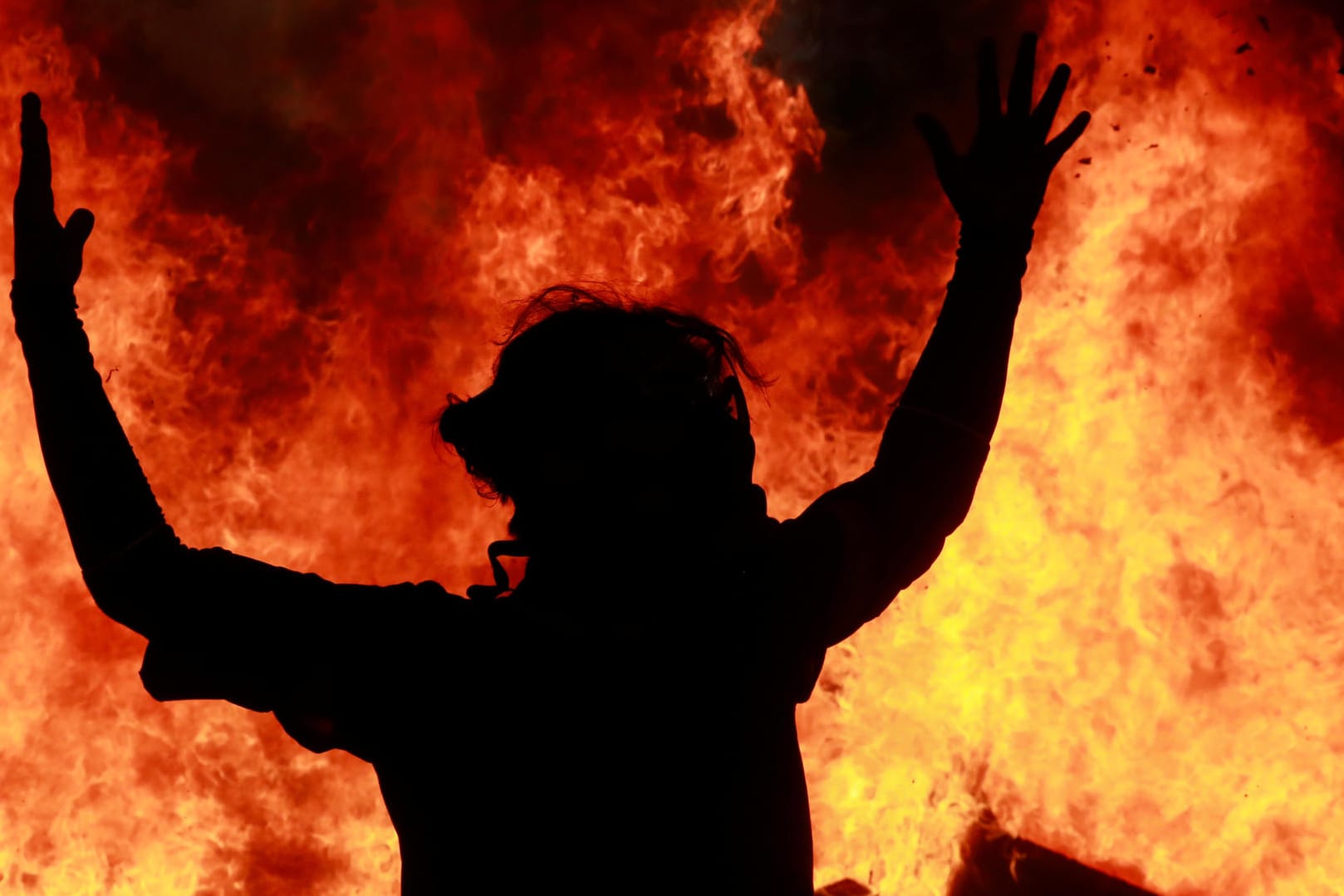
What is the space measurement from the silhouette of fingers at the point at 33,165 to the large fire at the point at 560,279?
13.3 feet

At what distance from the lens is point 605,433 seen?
189 cm

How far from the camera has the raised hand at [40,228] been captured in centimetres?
184

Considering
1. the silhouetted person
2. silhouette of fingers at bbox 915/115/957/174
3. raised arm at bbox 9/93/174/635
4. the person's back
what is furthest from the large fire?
the person's back

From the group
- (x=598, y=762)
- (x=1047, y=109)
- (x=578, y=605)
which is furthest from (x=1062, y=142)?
(x=598, y=762)

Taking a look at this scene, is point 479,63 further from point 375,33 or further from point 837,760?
point 837,760

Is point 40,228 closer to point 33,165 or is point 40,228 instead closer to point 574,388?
point 33,165

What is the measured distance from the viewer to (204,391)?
20.5 feet

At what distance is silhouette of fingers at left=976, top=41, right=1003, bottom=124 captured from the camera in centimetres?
219

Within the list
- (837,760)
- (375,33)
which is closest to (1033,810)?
(837,760)

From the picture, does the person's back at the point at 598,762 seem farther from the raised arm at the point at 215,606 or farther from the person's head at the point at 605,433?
the person's head at the point at 605,433

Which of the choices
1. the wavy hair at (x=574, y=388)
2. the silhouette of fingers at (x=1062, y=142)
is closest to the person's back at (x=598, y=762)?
the wavy hair at (x=574, y=388)

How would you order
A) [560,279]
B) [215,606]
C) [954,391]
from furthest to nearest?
[560,279] < [954,391] < [215,606]

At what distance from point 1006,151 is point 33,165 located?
1.86 m

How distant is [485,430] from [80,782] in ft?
18.3
